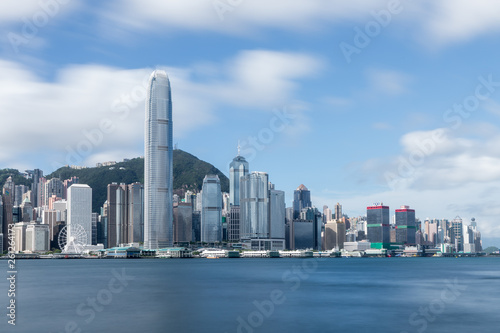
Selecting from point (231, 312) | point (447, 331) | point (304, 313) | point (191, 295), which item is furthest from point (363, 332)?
point (191, 295)

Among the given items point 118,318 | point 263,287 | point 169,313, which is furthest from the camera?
point 263,287

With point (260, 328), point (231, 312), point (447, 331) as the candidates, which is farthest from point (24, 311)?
point (447, 331)

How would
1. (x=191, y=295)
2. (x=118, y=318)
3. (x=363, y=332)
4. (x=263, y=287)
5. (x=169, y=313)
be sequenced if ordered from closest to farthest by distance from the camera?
(x=363, y=332) → (x=118, y=318) → (x=169, y=313) → (x=191, y=295) → (x=263, y=287)

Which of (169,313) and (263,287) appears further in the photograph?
(263,287)

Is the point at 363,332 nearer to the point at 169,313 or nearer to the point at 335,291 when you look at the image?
the point at 169,313

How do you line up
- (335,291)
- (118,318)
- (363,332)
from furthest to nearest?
(335,291) < (118,318) < (363,332)

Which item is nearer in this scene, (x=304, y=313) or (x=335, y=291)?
(x=304, y=313)

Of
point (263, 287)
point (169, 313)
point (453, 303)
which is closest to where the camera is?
point (169, 313)

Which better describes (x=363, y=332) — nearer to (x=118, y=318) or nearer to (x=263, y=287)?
(x=118, y=318)

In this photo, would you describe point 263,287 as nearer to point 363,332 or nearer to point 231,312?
point 231,312
